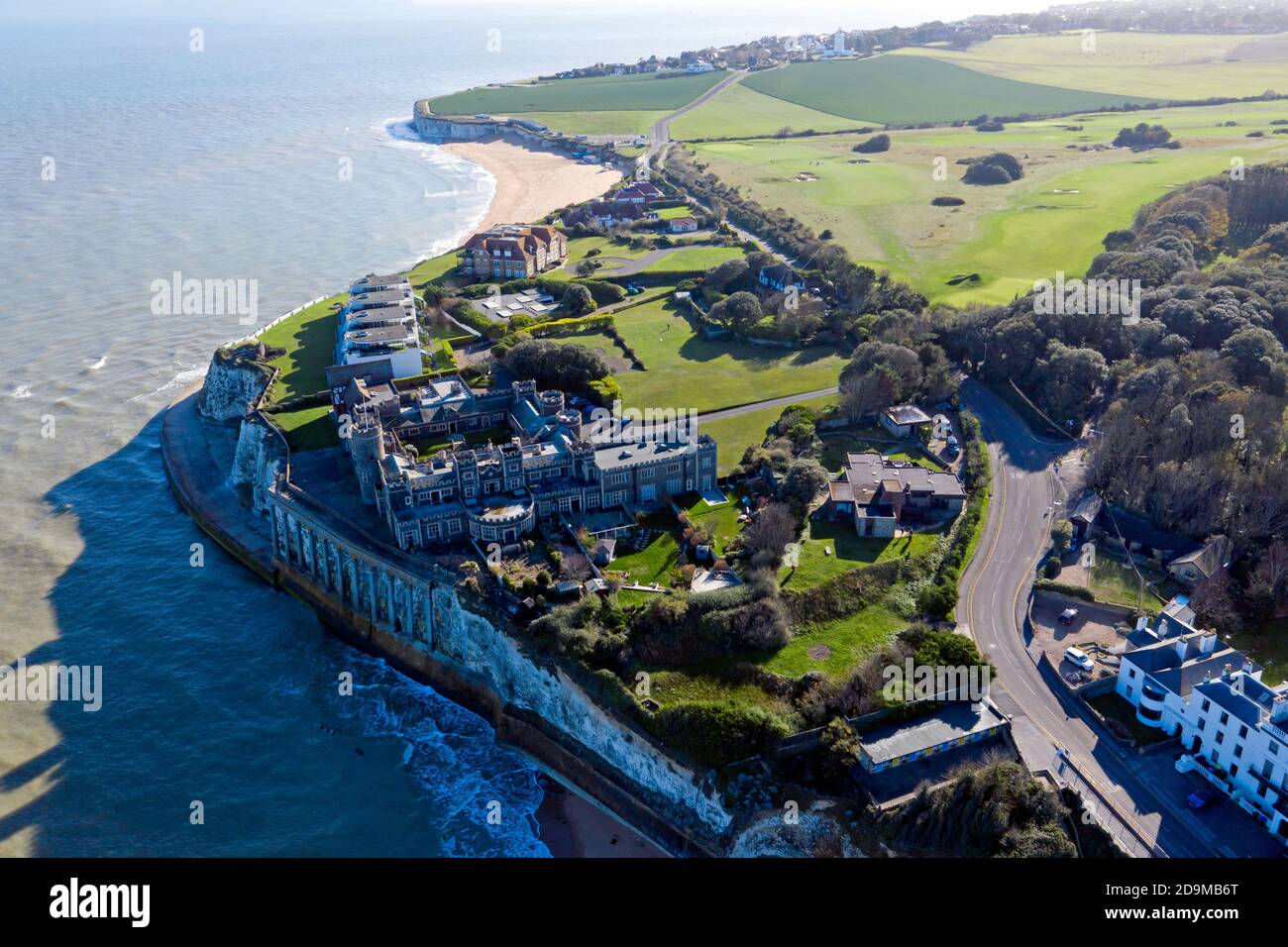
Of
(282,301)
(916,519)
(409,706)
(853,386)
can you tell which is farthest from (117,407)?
(916,519)

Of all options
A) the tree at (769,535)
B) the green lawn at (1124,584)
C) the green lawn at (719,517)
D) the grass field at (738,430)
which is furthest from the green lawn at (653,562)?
the green lawn at (1124,584)

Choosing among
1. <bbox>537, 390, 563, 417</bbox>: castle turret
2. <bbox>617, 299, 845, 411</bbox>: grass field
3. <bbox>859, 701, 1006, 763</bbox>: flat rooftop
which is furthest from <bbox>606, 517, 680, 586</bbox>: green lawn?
<bbox>617, 299, 845, 411</bbox>: grass field

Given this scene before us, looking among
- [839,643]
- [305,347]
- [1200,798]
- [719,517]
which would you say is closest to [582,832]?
[839,643]

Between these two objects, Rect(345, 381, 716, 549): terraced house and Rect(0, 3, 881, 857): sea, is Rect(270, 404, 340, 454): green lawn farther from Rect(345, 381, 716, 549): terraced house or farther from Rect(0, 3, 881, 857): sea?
Rect(0, 3, 881, 857): sea

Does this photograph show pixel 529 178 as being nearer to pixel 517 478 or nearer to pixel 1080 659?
pixel 517 478

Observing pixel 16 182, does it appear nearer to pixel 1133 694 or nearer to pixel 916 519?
pixel 916 519
